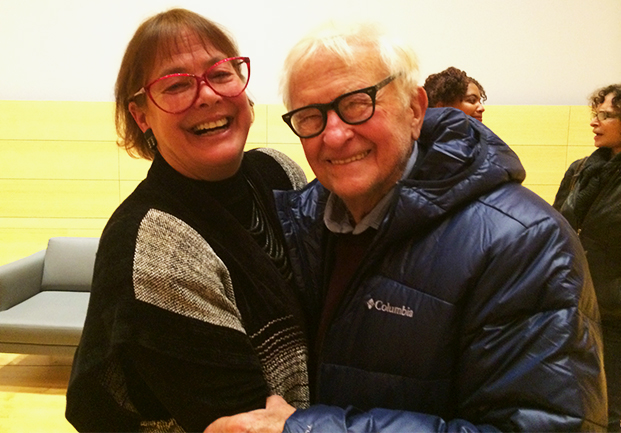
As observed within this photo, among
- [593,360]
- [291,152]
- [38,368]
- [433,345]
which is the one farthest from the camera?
[291,152]

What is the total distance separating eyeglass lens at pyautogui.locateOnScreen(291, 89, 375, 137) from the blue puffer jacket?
19cm

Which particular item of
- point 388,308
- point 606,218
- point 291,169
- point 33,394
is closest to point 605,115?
Result: point 606,218

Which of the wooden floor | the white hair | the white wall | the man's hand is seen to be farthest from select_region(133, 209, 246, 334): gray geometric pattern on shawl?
the white wall

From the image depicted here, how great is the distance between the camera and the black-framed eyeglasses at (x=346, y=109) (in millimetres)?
1093

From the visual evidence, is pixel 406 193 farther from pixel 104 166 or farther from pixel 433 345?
pixel 104 166

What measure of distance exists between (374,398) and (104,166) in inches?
163

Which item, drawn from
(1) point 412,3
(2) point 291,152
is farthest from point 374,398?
(1) point 412,3

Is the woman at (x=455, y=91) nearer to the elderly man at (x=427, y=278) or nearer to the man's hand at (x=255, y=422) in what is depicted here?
the elderly man at (x=427, y=278)

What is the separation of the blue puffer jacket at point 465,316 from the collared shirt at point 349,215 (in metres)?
0.09

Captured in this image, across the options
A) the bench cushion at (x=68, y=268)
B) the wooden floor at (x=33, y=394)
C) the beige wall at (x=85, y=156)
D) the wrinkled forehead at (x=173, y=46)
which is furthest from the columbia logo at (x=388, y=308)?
the bench cushion at (x=68, y=268)

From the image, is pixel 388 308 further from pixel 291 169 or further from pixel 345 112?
pixel 291 169

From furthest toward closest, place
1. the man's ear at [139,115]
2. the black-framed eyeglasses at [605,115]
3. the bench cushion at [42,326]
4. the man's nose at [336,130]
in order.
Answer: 1. the bench cushion at [42,326]
2. the black-framed eyeglasses at [605,115]
3. the man's ear at [139,115]
4. the man's nose at [336,130]

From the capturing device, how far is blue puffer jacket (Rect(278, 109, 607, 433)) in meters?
0.86

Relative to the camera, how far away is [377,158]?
3.78ft
